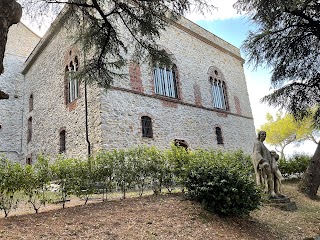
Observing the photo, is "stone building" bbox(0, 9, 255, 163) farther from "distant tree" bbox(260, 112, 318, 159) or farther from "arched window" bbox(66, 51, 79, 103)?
"distant tree" bbox(260, 112, 318, 159)

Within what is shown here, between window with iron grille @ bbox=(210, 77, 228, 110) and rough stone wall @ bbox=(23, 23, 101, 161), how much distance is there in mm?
8655

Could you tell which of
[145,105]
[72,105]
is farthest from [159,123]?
[72,105]

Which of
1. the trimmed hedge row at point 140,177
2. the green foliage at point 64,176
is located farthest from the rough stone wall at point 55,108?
the green foliage at point 64,176

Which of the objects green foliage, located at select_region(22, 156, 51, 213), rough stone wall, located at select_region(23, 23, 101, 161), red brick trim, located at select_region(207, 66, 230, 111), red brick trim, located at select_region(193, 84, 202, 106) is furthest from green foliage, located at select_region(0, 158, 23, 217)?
Result: red brick trim, located at select_region(207, 66, 230, 111)

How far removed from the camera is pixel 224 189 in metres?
5.40

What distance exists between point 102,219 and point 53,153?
394 inches

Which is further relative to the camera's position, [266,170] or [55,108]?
[55,108]

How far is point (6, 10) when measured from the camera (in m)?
3.46

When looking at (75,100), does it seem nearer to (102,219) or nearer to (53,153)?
(53,153)

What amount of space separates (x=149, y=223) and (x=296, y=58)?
9.23 meters

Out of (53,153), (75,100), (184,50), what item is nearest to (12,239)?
(75,100)

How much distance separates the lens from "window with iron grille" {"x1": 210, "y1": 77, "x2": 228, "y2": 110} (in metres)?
17.3

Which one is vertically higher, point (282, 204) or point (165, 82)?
point (165, 82)

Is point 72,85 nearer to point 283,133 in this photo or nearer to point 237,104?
point 237,104
